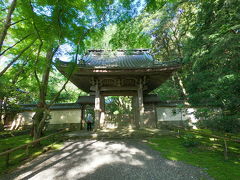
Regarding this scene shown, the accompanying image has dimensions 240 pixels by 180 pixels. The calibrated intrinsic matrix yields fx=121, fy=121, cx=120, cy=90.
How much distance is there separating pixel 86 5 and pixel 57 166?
6.55 meters

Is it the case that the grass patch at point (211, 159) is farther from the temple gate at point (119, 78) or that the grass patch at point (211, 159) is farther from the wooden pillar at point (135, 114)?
the wooden pillar at point (135, 114)

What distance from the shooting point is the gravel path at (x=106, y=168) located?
283 centimetres

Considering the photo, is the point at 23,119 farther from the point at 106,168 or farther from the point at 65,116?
the point at 106,168

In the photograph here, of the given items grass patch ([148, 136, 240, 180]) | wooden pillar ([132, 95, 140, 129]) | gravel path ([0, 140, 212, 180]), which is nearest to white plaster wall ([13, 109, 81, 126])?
wooden pillar ([132, 95, 140, 129])

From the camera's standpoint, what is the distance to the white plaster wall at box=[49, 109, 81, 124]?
407 inches

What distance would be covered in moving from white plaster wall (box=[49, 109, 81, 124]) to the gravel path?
6.24 metres

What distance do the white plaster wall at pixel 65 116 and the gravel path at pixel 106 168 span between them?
20.5 feet

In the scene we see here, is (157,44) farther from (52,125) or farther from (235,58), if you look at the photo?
(52,125)

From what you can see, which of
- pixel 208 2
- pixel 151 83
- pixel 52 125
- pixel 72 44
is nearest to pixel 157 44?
pixel 151 83

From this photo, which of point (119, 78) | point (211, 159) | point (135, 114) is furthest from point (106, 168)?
point (135, 114)

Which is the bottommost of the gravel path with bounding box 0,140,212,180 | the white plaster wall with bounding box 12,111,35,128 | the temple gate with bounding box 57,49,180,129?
the gravel path with bounding box 0,140,212,180

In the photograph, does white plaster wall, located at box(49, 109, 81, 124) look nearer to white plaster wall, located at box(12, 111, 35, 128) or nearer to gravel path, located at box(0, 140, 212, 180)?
white plaster wall, located at box(12, 111, 35, 128)

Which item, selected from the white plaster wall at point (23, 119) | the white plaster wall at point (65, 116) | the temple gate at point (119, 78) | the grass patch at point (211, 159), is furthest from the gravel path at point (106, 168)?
the white plaster wall at point (23, 119)

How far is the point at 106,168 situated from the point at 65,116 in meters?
8.47
